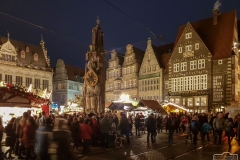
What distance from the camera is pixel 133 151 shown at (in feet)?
44.6

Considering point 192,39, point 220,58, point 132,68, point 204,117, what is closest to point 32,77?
point 132,68

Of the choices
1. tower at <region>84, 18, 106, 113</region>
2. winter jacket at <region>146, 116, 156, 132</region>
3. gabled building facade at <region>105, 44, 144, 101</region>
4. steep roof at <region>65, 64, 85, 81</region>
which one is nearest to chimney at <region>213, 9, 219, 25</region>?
gabled building facade at <region>105, 44, 144, 101</region>

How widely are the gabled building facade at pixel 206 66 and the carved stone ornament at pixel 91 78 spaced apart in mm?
22215

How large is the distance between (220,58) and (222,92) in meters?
4.67

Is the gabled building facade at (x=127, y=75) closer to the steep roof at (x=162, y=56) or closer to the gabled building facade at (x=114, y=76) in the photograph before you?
the gabled building facade at (x=114, y=76)

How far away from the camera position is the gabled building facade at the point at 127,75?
159 feet

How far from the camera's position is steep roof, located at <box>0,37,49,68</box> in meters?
48.3

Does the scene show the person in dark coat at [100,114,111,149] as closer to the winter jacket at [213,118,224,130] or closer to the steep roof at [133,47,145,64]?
the winter jacket at [213,118,224,130]

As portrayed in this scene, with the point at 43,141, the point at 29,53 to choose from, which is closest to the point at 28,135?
the point at 43,141

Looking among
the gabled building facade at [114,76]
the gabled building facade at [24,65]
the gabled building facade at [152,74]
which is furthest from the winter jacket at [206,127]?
the gabled building facade at [114,76]

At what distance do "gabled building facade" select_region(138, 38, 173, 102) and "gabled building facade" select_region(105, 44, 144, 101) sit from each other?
1.42 m

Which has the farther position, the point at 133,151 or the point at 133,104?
the point at 133,104

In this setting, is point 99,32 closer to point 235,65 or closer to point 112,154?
point 112,154

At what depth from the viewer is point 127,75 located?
49781 millimetres
